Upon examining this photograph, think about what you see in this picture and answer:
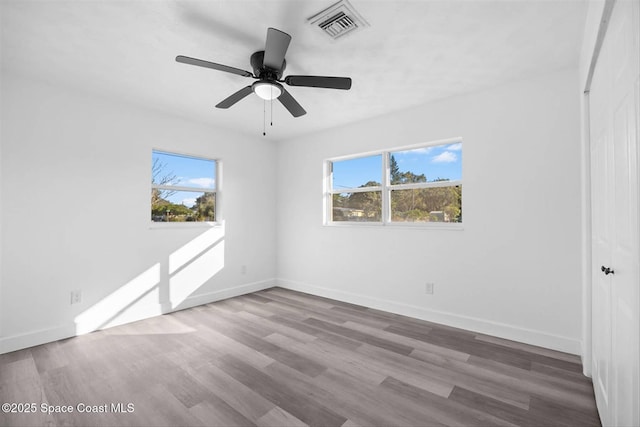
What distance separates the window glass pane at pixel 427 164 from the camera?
3441 mm

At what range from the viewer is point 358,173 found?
14.3 ft

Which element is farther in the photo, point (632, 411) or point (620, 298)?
point (620, 298)

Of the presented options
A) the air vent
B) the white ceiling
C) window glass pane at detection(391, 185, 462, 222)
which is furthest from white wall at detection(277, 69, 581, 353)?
the air vent

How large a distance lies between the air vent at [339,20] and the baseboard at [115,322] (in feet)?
11.9

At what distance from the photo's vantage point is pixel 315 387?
212 centimetres

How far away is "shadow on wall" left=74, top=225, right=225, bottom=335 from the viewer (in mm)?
3225

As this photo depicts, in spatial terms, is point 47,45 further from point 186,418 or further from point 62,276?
point 186,418

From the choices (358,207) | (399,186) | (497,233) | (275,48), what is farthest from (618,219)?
(358,207)

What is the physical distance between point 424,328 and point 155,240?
340 centimetres

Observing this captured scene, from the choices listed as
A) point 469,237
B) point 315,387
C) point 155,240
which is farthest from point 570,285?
point 155,240

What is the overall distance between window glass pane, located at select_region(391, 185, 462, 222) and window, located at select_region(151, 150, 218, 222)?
2715 mm

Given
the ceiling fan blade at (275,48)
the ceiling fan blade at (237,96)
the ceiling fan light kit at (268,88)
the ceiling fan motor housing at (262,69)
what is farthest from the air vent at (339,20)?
the ceiling fan blade at (237,96)

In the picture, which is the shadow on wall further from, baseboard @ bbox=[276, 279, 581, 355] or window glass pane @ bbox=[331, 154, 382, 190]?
window glass pane @ bbox=[331, 154, 382, 190]

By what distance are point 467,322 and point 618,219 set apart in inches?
Answer: 84.7
